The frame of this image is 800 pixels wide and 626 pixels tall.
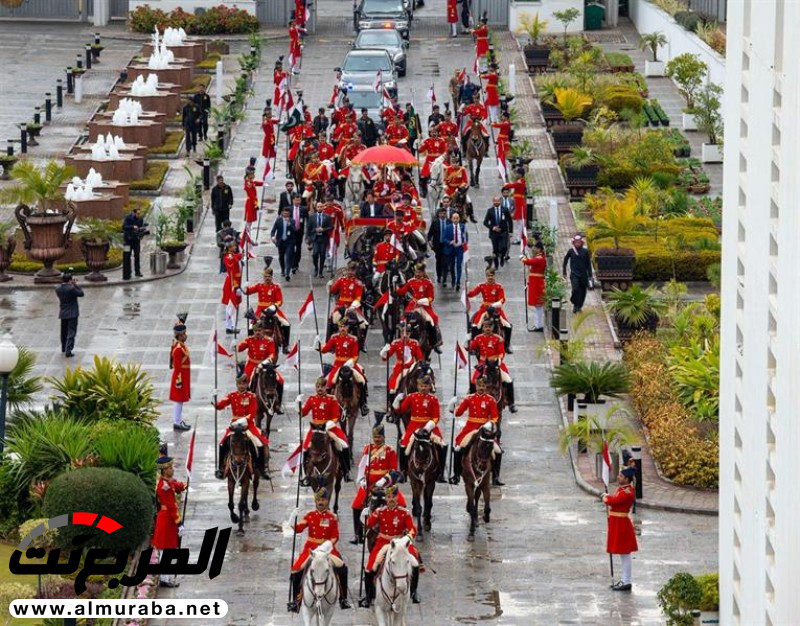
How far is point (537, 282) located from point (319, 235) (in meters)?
4.97

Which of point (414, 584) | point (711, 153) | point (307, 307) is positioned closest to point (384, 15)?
point (711, 153)

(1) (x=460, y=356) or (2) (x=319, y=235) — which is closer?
(1) (x=460, y=356)

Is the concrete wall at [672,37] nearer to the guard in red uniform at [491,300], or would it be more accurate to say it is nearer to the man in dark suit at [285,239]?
the man in dark suit at [285,239]

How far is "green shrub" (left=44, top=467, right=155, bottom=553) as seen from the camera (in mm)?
31591

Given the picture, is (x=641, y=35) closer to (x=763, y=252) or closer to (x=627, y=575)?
(x=627, y=575)

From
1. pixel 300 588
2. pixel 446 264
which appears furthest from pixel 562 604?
pixel 446 264

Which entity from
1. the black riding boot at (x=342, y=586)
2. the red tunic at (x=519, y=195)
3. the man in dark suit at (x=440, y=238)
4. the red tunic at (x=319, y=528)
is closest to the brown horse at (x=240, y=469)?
the black riding boot at (x=342, y=586)

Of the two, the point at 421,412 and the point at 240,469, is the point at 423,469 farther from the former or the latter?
the point at 240,469

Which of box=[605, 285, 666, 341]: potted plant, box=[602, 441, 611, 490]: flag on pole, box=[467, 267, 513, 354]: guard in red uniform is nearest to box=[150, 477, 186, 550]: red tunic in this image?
box=[602, 441, 611, 490]: flag on pole

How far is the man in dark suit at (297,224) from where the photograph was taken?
150ft

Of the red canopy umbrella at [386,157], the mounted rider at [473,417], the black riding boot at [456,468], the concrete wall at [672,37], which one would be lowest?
the black riding boot at [456,468]

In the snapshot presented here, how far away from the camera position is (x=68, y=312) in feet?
134

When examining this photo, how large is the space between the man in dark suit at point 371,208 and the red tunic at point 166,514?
1482 cm

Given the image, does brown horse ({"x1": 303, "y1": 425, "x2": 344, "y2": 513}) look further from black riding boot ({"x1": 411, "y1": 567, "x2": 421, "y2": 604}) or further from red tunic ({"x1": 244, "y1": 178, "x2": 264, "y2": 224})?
red tunic ({"x1": 244, "y1": 178, "x2": 264, "y2": 224})
